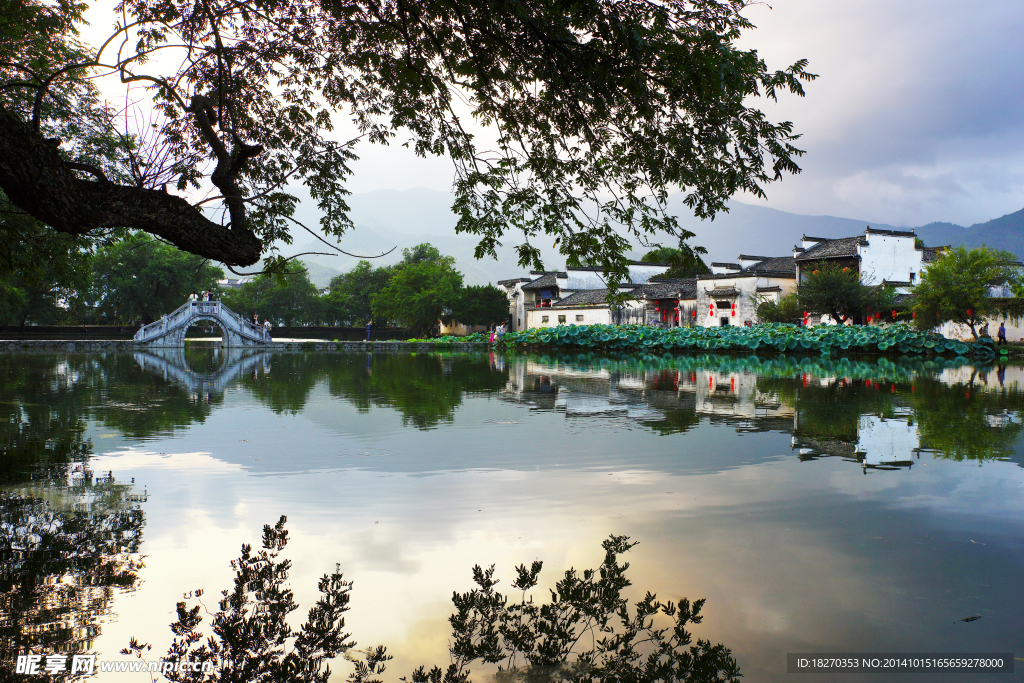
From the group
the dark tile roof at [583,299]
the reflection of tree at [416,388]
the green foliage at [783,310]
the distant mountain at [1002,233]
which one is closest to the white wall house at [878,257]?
the green foliage at [783,310]

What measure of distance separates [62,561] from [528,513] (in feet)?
9.30

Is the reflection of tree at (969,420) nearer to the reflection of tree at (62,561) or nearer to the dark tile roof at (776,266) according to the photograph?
the reflection of tree at (62,561)

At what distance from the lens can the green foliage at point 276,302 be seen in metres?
67.1

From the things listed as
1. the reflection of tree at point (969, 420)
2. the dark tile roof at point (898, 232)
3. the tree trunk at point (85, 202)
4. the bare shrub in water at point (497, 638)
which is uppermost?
the dark tile roof at point (898, 232)

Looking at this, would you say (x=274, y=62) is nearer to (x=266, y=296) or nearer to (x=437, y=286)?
(x=437, y=286)

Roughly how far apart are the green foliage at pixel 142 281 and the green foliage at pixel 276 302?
8.75 m

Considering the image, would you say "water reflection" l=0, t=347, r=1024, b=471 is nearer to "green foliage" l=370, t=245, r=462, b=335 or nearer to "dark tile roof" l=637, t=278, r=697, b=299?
"dark tile roof" l=637, t=278, r=697, b=299

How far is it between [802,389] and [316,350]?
95.8ft

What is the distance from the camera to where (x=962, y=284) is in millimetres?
29688

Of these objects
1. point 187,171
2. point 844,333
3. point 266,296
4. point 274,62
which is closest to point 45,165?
point 187,171

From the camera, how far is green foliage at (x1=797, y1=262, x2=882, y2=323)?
114ft

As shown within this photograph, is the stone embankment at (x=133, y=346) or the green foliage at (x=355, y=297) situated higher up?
the green foliage at (x=355, y=297)

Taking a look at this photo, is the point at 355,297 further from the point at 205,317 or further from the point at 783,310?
the point at 783,310

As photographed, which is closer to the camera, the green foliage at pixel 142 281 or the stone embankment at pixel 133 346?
the stone embankment at pixel 133 346
